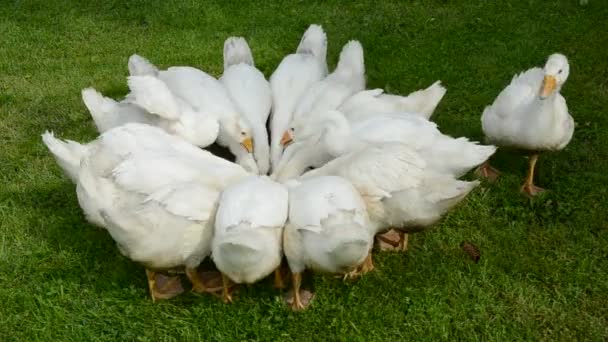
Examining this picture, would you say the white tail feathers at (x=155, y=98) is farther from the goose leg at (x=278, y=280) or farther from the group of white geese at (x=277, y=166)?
the goose leg at (x=278, y=280)

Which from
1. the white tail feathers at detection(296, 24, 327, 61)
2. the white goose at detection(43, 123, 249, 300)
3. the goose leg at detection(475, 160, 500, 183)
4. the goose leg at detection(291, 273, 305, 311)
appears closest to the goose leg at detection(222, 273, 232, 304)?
the white goose at detection(43, 123, 249, 300)

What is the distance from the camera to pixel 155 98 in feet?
12.4

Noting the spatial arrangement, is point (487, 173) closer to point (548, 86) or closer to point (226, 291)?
point (548, 86)

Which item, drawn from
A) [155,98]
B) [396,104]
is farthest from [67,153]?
[396,104]

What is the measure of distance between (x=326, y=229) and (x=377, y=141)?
74 centimetres

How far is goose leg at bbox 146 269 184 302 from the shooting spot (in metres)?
3.37

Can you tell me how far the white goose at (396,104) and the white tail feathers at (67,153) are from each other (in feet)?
4.85

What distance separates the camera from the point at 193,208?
3.13m

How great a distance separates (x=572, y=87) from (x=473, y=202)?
189 centimetres

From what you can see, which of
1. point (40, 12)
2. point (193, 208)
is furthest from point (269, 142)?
point (40, 12)

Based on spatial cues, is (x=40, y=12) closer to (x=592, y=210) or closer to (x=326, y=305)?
(x=326, y=305)

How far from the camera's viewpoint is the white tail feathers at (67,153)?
11.6 feet

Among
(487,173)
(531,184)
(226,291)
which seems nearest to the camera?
(226,291)

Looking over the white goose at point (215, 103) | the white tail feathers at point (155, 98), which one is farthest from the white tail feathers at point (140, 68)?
the white tail feathers at point (155, 98)
